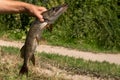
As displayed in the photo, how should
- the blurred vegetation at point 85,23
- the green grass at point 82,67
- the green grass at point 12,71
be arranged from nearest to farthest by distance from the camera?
the green grass at point 12,71 < the green grass at point 82,67 < the blurred vegetation at point 85,23

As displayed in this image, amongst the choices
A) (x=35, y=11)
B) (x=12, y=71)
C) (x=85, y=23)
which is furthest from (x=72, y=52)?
(x=35, y=11)

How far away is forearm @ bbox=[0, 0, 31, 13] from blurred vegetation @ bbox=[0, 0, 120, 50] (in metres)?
13.3

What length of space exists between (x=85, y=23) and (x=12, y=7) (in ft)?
45.4

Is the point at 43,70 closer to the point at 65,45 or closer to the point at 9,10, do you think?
the point at 9,10

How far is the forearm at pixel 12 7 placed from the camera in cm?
354

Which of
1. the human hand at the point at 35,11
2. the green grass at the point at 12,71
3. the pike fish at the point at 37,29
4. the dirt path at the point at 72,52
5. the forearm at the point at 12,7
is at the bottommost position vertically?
the dirt path at the point at 72,52

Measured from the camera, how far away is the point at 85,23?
17.3 m

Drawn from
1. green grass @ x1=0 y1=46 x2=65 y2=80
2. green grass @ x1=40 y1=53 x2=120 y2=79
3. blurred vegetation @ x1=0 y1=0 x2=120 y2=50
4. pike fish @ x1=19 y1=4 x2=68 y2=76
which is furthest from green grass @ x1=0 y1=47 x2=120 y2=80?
blurred vegetation @ x1=0 y1=0 x2=120 y2=50

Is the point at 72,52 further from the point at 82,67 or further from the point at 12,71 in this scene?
the point at 12,71

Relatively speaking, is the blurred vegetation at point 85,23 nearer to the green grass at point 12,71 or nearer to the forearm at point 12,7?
the green grass at point 12,71

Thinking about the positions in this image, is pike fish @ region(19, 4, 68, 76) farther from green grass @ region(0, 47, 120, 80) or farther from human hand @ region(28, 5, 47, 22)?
green grass @ region(0, 47, 120, 80)

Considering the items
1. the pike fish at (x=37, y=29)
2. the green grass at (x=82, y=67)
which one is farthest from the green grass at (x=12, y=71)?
the pike fish at (x=37, y=29)

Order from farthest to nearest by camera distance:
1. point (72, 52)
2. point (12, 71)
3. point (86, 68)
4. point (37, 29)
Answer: point (72, 52) → point (86, 68) → point (12, 71) → point (37, 29)

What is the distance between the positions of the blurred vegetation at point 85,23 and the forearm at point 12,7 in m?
13.3
